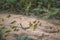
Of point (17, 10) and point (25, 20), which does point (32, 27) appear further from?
point (17, 10)

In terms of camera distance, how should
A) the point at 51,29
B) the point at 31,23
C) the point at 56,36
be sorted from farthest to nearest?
the point at 31,23
the point at 51,29
the point at 56,36

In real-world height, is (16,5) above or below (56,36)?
above

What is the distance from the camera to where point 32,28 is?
5.24 m

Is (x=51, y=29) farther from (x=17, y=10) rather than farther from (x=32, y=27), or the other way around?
(x=17, y=10)

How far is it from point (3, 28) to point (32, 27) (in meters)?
0.84

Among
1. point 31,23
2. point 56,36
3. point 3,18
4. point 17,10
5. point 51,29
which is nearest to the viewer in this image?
point 56,36

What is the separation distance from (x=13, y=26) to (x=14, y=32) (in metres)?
0.35

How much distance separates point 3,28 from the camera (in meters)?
5.32

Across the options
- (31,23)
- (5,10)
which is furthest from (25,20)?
(5,10)

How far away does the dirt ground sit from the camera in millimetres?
4843

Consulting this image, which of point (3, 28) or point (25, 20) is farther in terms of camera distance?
point (25, 20)

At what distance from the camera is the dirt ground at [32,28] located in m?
4.84

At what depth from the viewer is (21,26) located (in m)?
5.41

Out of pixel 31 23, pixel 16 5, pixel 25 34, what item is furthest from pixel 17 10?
pixel 25 34
